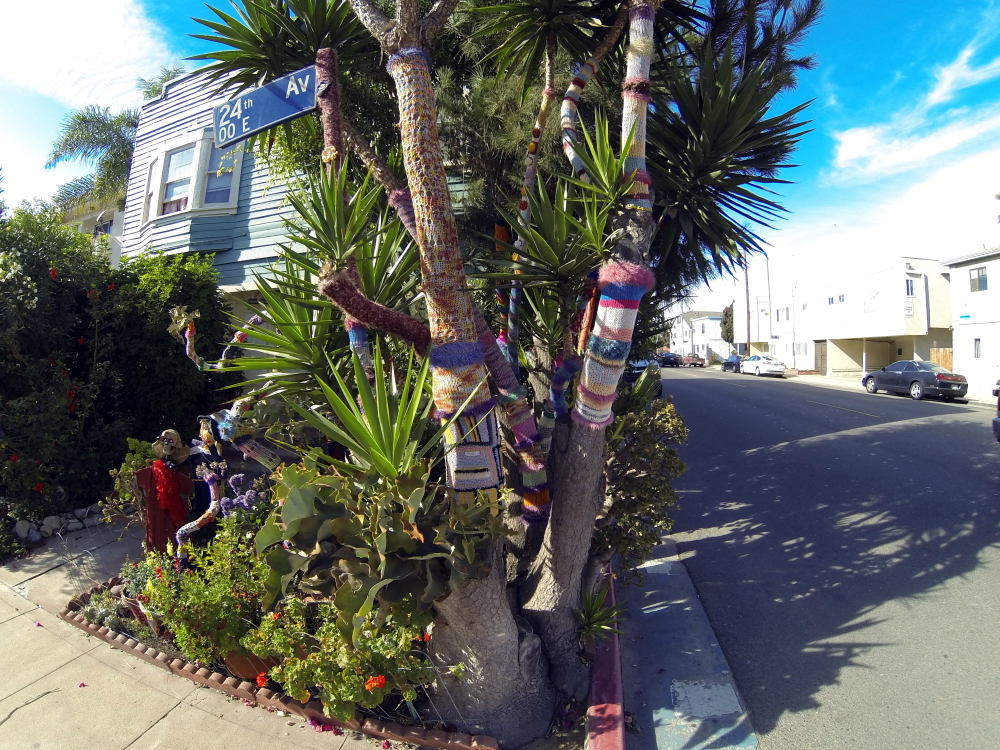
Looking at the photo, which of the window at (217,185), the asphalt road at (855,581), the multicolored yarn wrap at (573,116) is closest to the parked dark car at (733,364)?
the asphalt road at (855,581)

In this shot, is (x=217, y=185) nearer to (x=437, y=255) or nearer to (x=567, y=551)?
(x=437, y=255)

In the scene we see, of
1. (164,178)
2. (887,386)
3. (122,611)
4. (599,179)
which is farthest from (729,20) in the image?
(887,386)

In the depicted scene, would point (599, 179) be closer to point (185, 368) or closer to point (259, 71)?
point (259, 71)

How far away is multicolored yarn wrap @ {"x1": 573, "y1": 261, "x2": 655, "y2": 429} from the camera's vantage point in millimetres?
3395

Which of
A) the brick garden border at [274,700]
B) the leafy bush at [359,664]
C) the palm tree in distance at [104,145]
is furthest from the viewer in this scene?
the palm tree in distance at [104,145]

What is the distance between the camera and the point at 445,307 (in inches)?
126

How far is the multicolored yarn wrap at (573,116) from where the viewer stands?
164 inches

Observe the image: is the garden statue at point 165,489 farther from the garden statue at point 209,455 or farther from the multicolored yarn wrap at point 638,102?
the multicolored yarn wrap at point 638,102

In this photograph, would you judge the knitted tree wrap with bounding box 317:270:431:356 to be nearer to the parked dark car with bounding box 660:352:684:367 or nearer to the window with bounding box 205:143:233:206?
the window with bounding box 205:143:233:206

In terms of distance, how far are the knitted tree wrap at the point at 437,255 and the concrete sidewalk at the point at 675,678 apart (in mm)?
2270

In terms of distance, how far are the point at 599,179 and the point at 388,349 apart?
172 cm

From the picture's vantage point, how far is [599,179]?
3674 mm

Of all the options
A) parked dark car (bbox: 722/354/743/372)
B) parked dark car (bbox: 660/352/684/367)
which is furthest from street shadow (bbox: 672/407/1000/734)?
parked dark car (bbox: 660/352/684/367)

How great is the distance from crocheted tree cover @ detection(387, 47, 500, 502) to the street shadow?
2421 millimetres
